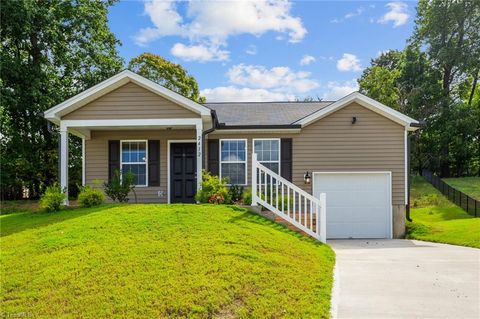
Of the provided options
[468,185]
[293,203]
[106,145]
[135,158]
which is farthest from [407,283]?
[468,185]

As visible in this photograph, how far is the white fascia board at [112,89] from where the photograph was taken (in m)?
10.2

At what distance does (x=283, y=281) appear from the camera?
5.11m

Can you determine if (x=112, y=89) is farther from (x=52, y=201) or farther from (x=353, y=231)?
(x=353, y=231)

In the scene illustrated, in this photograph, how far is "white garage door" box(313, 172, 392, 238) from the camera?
11.6 m

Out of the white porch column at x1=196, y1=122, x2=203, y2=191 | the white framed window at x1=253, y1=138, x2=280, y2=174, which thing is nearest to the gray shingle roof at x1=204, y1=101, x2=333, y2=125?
the white framed window at x1=253, y1=138, x2=280, y2=174

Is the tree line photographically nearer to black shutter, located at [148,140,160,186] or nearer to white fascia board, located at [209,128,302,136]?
white fascia board, located at [209,128,302,136]

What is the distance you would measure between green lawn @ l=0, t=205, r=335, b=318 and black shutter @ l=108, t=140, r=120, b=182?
3.96 m

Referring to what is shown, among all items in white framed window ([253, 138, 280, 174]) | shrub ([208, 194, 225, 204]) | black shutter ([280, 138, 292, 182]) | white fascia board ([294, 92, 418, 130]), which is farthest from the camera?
white framed window ([253, 138, 280, 174])

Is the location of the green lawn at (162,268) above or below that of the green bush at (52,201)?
below

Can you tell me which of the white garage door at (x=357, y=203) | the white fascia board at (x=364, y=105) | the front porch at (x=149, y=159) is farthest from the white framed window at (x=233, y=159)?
the white garage door at (x=357, y=203)

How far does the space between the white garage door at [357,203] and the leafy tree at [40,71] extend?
41.8ft

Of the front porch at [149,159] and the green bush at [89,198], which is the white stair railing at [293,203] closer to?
the front porch at [149,159]

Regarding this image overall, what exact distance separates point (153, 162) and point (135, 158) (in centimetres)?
64

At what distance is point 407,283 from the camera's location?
5.65 meters
